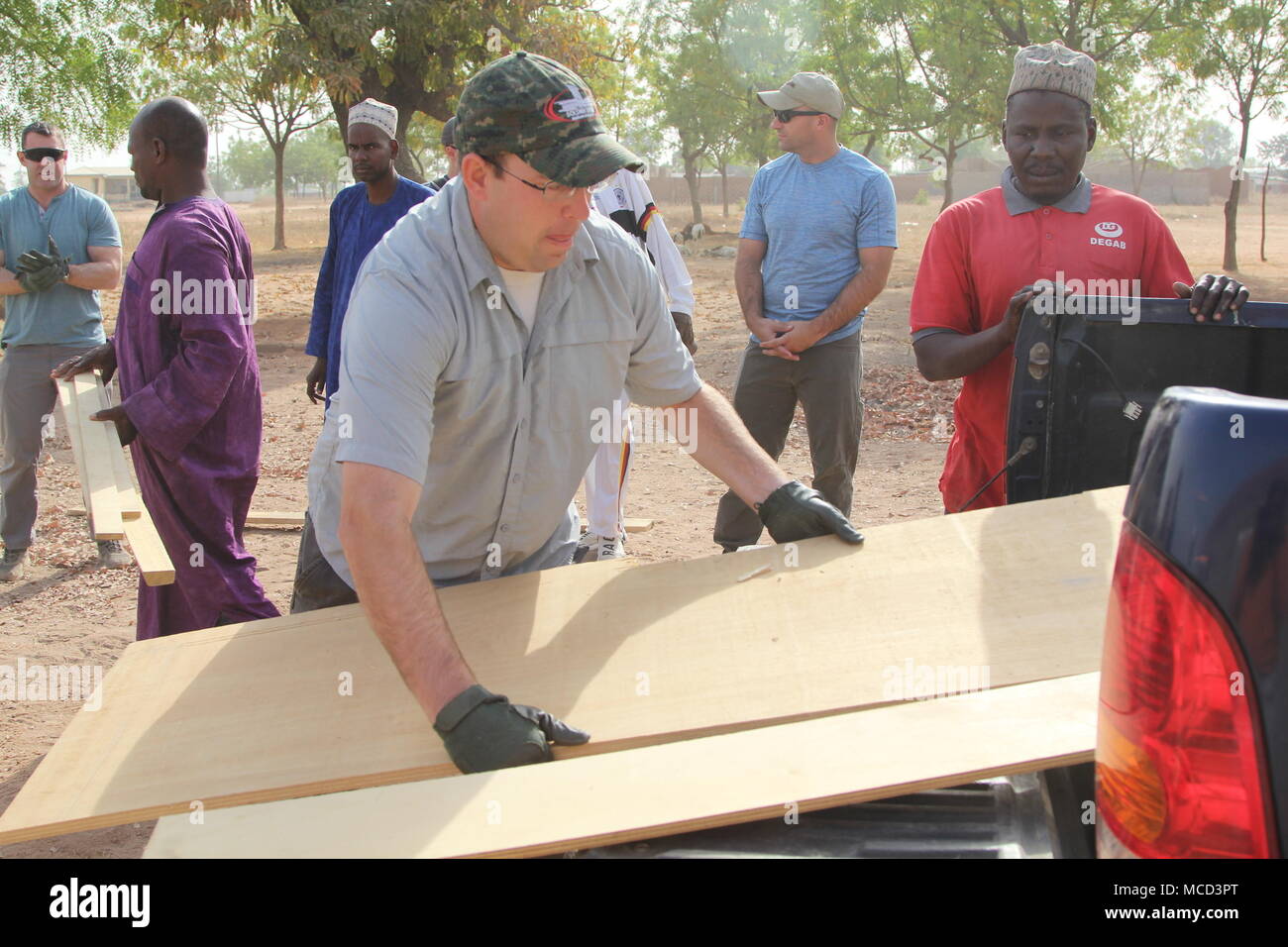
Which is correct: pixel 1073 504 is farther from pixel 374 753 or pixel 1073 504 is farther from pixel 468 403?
pixel 374 753

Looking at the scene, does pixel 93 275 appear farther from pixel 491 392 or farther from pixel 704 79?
pixel 704 79

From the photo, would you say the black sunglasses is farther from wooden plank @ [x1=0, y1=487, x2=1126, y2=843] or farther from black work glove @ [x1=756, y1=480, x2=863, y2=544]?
black work glove @ [x1=756, y1=480, x2=863, y2=544]

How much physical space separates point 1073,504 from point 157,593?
3.30 metres

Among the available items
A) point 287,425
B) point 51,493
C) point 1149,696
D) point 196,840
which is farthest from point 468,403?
point 287,425

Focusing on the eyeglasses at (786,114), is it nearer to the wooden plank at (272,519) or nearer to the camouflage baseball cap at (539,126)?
the camouflage baseball cap at (539,126)

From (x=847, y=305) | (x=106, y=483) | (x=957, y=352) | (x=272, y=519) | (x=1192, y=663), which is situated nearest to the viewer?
(x=1192, y=663)

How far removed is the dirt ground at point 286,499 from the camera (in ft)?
15.2

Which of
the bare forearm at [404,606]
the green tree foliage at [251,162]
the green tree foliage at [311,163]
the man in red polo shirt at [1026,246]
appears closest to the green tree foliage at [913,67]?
the man in red polo shirt at [1026,246]

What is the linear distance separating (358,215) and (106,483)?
6.42 feet

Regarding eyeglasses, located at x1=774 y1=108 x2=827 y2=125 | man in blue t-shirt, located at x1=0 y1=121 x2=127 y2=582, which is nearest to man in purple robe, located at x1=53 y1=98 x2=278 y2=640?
man in blue t-shirt, located at x1=0 y1=121 x2=127 y2=582

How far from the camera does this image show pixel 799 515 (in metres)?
2.67

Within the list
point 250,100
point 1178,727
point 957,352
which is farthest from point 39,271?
point 250,100

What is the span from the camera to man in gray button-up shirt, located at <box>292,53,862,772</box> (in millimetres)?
2098

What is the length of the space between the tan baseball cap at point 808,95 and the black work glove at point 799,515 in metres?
3.16
